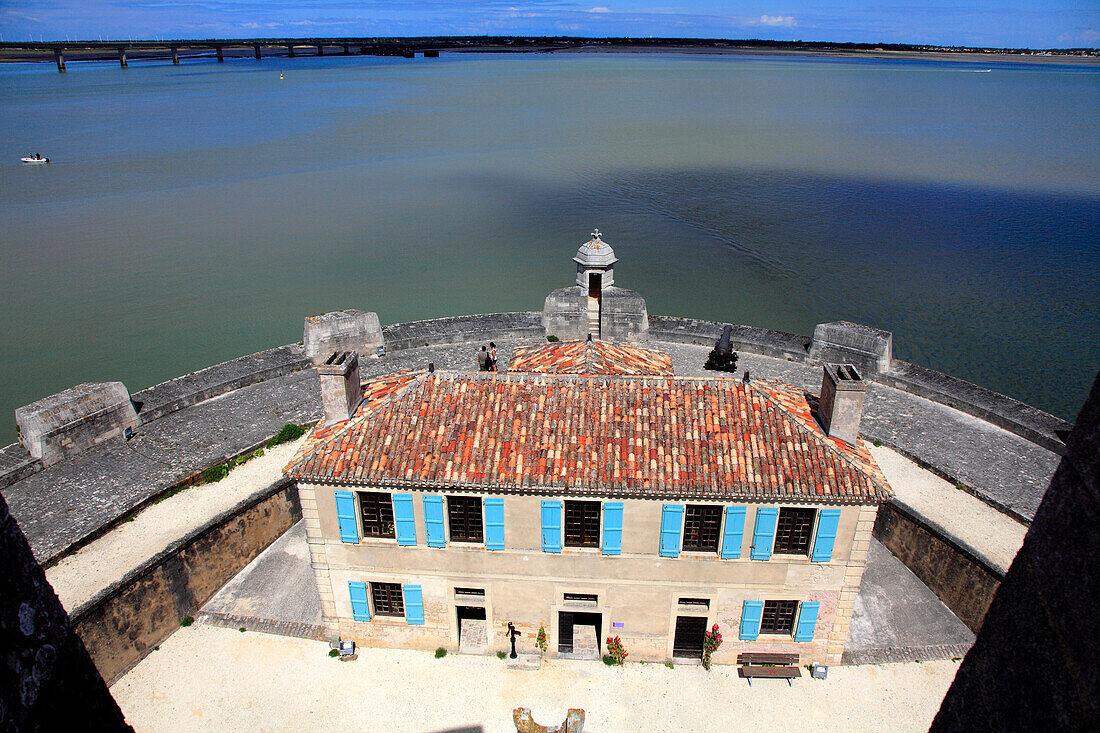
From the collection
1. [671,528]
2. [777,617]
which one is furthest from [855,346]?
→ [671,528]

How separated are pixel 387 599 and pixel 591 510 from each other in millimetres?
6009

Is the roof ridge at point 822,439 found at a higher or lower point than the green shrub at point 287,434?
higher

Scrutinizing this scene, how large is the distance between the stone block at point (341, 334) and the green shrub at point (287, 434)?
4.78 meters

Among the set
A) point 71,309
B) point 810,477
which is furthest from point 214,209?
point 810,477

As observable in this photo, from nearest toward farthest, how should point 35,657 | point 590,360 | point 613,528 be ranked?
1. point 35,657
2. point 613,528
3. point 590,360

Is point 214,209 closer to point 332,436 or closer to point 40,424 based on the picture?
point 40,424

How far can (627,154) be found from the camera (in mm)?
80438

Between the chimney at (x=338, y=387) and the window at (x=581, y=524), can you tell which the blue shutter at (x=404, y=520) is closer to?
the chimney at (x=338, y=387)

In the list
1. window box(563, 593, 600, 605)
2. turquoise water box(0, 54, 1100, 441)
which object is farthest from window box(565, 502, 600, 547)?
turquoise water box(0, 54, 1100, 441)

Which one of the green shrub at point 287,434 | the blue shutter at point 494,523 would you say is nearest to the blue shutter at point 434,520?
the blue shutter at point 494,523

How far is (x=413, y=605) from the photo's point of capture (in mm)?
17375

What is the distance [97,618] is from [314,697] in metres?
5.43

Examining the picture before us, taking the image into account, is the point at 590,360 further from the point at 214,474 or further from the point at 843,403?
the point at 214,474

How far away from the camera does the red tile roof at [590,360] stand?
20.3 meters
